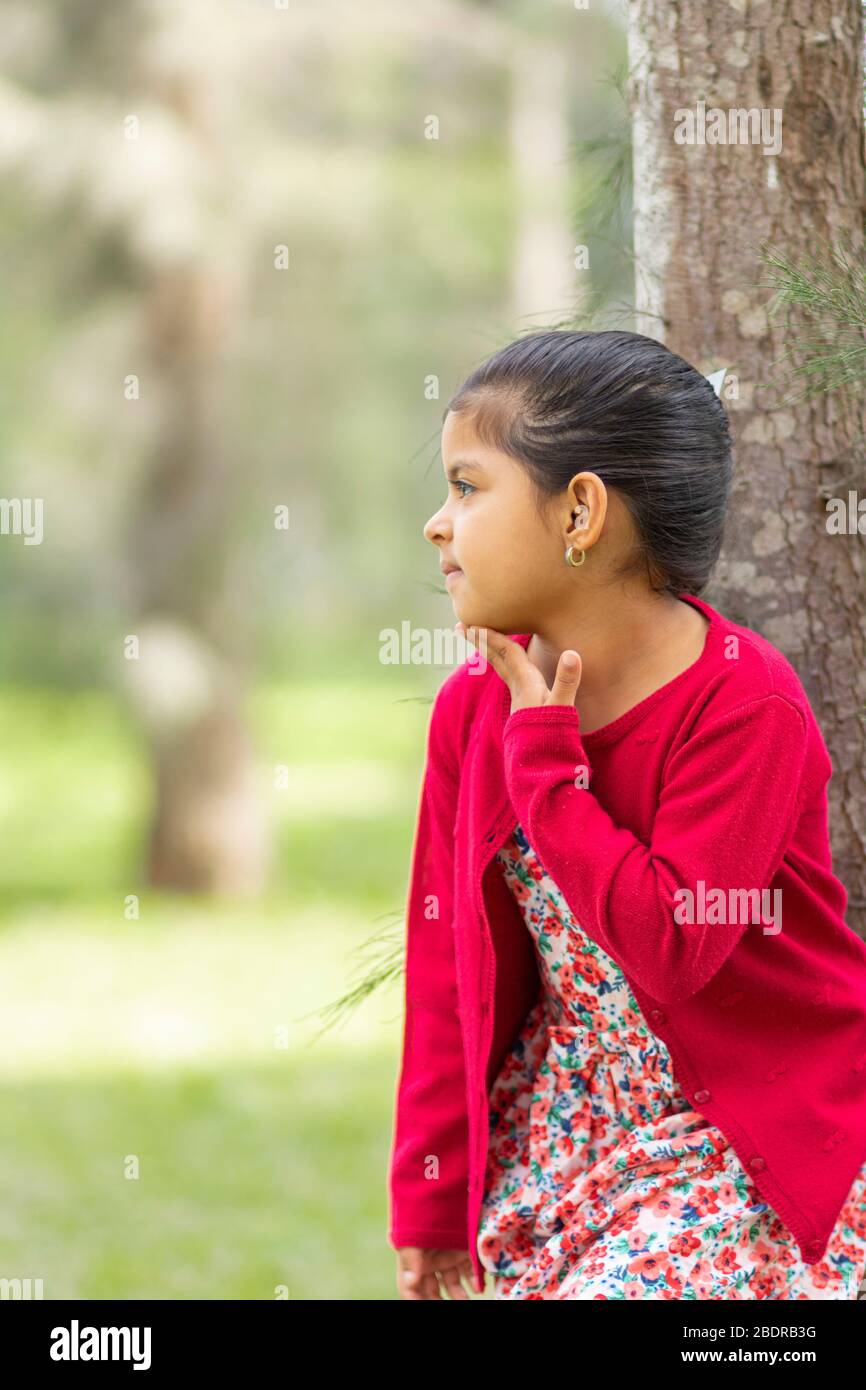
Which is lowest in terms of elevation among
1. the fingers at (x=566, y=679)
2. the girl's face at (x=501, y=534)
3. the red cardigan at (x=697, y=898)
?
the red cardigan at (x=697, y=898)

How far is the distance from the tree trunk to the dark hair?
1.00 ft

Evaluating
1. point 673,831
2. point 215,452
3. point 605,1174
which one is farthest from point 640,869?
point 215,452

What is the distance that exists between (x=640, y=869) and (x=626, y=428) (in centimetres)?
44

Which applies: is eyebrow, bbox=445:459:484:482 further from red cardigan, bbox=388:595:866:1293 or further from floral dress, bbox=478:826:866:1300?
floral dress, bbox=478:826:866:1300

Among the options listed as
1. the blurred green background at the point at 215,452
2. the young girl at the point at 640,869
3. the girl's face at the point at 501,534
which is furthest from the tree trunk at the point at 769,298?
the blurred green background at the point at 215,452

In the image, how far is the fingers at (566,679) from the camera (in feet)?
5.06

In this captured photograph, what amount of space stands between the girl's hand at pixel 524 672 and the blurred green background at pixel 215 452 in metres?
2.98

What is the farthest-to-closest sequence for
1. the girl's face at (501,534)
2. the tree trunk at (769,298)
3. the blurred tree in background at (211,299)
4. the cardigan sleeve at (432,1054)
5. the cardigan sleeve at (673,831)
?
1. the blurred tree in background at (211,299)
2. the tree trunk at (769,298)
3. the cardigan sleeve at (432,1054)
4. the girl's face at (501,534)
5. the cardigan sleeve at (673,831)

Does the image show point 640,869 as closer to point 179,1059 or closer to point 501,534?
point 501,534

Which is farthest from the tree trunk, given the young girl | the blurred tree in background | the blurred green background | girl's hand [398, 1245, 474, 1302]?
the blurred tree in background

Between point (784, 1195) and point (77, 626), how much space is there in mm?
5854

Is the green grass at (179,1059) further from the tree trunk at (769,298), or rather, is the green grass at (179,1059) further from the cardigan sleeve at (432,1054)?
the tree trunk at (769,298)

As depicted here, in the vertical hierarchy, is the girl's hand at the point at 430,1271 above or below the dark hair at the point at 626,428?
below

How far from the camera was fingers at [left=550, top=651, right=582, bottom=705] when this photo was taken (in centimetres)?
154
